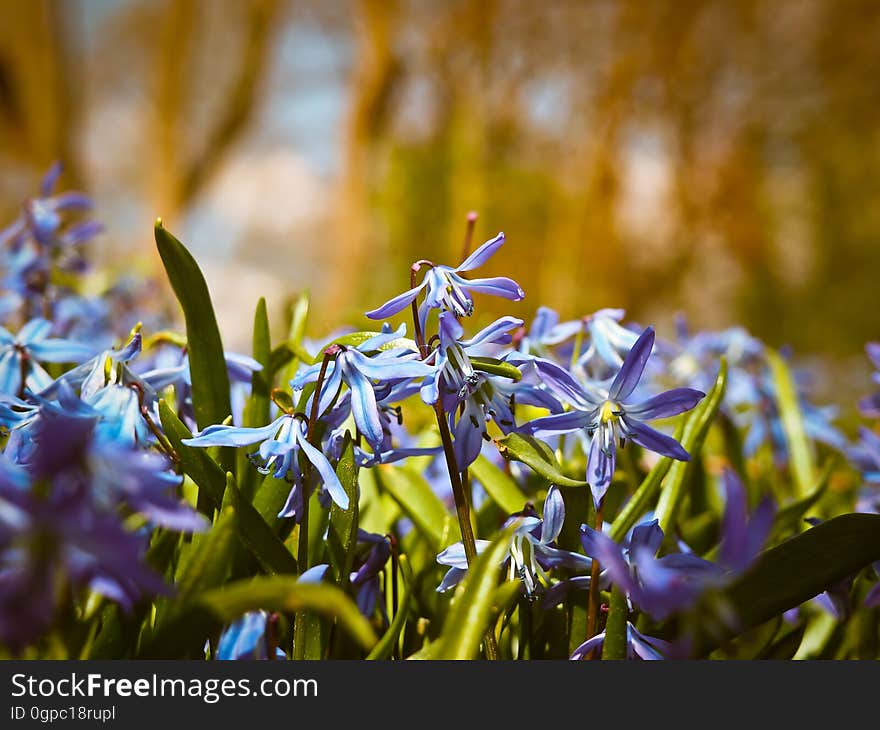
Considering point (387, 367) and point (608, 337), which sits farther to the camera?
point (608, 337)

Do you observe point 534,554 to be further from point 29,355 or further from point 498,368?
point 29,355

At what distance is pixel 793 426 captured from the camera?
3.27ft

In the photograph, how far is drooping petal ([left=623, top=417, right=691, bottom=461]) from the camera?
45 centimetres

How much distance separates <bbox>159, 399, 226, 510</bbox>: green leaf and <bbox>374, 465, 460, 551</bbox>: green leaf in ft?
0.59

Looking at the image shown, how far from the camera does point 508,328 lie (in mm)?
434

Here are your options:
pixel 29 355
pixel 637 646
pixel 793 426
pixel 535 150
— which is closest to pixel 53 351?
pixel 29 355

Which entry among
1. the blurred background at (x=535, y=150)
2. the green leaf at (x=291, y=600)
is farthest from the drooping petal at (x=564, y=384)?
the blurred background at (x=535, y=150)

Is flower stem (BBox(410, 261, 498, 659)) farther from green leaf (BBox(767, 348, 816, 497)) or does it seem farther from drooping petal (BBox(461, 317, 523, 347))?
green leaf (BBox(767, 348, 816, 497))

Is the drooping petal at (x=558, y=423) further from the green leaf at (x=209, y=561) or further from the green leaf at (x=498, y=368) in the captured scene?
the green leaf at (x=209, y=561)

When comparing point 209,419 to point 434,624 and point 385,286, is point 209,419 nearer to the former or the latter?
point 434,624

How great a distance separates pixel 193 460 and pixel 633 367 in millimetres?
272

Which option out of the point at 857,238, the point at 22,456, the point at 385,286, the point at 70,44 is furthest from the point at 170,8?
the point at 857,238

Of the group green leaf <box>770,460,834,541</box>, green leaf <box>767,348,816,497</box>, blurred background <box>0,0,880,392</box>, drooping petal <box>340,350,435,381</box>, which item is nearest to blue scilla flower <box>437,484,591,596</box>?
drooping petal <box>340,350,435,381</box>

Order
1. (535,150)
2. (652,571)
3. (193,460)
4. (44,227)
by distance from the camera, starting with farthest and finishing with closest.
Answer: (535,150) < (44,227) < (193,460) < (652,571)
